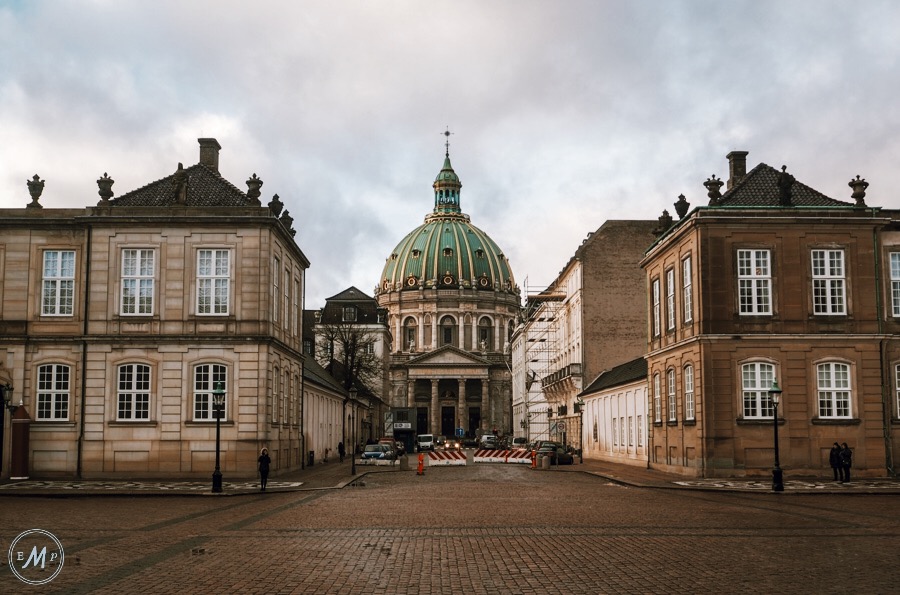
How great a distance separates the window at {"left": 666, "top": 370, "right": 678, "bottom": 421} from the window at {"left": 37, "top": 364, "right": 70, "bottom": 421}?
2476 cm

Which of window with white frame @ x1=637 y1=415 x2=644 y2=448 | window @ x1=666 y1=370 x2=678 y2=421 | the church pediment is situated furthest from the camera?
the church pediment

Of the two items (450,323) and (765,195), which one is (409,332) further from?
(765,195)

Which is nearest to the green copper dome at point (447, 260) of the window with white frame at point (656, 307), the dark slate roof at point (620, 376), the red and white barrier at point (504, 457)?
the dark slate roof at point (620, 376)

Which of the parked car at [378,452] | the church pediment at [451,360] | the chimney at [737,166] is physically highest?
the chimney at [737,166]

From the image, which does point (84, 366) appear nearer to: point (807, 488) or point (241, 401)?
point (241, 401)

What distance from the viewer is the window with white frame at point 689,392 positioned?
41312 millimetres

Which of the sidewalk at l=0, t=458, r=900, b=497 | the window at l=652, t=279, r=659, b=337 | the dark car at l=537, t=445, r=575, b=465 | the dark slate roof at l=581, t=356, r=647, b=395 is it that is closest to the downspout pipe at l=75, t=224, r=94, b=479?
the sidewalk at l=0, t=458, r=900, b=497

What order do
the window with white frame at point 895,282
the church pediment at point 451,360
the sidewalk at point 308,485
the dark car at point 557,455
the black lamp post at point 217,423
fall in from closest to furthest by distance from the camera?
the sidewalk at point 308,485, the black lamp post at point 217,423, the window with white frame at point 895,282, the dark car at point 557,455, the church pediment at point 451,360

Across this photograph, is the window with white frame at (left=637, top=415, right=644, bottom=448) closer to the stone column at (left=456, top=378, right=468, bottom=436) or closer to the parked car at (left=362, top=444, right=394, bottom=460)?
the parked car at (left=362, top=444, right=394, bottom=460)

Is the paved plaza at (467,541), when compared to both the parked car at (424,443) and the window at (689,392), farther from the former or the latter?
the parked car at (424,443)

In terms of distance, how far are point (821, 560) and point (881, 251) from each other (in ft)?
92.8

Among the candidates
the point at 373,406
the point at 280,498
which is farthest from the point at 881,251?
the point at 373,406

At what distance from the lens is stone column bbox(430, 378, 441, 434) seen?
156 metres

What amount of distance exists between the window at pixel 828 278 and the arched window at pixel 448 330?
12689cm
